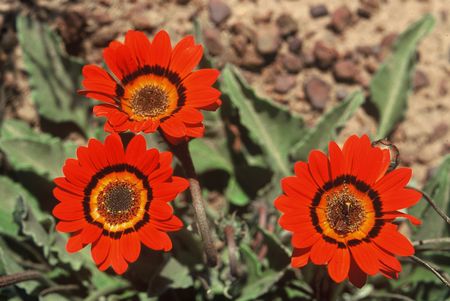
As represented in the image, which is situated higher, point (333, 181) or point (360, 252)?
point (333, 181)

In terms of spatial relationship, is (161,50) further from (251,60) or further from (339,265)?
(251,60)

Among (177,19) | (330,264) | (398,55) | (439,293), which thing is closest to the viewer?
(330,264)

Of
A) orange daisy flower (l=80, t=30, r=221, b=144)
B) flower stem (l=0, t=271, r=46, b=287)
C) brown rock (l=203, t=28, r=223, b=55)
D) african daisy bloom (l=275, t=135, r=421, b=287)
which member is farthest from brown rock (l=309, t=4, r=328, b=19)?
flower stem (l=0, t=271, r=46, b=287)

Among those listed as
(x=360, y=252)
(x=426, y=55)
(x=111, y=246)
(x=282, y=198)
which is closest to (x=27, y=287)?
(x=111, y=246)

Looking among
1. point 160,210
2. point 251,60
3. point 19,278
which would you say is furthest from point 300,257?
point 251,60

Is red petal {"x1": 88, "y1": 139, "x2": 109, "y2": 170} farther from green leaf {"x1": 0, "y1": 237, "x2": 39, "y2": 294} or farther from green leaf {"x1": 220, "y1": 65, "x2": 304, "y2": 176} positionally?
green leaf {"x1": 220, "y1": 65, "x2": 304, "y2": 176}

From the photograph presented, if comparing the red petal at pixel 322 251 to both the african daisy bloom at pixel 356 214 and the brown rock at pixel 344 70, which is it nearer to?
the african daisy bloom at pixel 356 214

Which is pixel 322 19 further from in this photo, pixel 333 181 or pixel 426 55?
pixel 333 181
